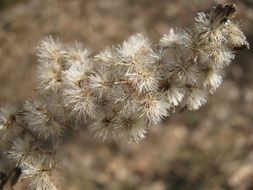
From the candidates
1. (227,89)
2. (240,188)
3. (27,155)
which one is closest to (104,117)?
(27,155)

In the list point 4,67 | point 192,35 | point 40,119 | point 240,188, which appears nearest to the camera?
point 192,35

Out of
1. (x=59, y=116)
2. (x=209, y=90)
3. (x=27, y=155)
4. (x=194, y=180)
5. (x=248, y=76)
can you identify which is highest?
(x=248, y=76)

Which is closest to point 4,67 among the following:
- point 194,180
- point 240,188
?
point 194,180

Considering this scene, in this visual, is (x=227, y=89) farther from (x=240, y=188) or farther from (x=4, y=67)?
(x=4, y=67)

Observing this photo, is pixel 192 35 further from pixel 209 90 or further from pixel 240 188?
pixel 240 188

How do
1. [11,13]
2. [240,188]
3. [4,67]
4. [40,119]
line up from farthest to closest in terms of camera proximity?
[11,13], [4,67], [240,188], [40,119]

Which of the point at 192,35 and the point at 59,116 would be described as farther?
the point at 59,116

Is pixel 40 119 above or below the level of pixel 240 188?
below
